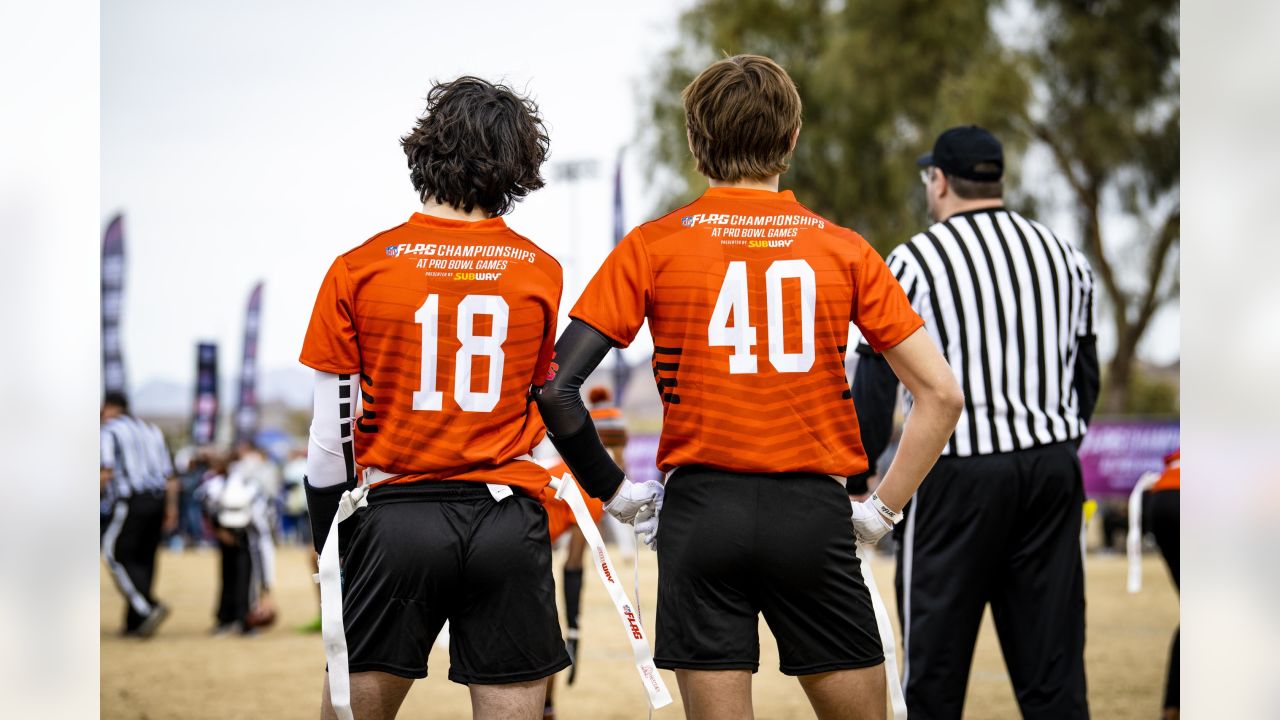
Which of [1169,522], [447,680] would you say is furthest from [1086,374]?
[447,680]

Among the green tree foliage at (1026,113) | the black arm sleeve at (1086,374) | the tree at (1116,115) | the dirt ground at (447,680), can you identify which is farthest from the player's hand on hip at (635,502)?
the tree at (1116,115)

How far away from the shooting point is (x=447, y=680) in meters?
9.16

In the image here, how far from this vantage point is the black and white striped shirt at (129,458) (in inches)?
492

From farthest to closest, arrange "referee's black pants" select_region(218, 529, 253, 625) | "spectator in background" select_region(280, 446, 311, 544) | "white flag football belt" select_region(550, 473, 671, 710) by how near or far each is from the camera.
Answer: "spectator in background" select_region(280, 446, 311, 544) → "referee's black pants" select_region(218, 529, 253, 625) → "white flag football belt" select_region(550, 473, 671, 710)

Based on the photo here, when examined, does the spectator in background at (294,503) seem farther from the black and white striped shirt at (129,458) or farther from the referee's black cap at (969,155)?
the referee's black cap at (969,155)

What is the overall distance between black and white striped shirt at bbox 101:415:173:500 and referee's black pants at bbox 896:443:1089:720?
10097mm

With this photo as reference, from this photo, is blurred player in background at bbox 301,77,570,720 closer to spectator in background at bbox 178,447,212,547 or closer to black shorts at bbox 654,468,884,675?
black shorts at bbox 654,468,884,675

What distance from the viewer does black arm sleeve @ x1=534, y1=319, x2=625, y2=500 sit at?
3021 mm

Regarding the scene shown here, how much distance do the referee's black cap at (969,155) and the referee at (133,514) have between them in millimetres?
10058

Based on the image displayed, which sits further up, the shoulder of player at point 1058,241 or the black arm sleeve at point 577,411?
the shoulder of player at point 1058,241

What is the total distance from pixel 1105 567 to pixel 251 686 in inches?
595

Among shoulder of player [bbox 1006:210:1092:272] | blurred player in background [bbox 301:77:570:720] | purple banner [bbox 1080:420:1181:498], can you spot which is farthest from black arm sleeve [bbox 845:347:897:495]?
purple banner [bbox 1080:420:1181:498]
